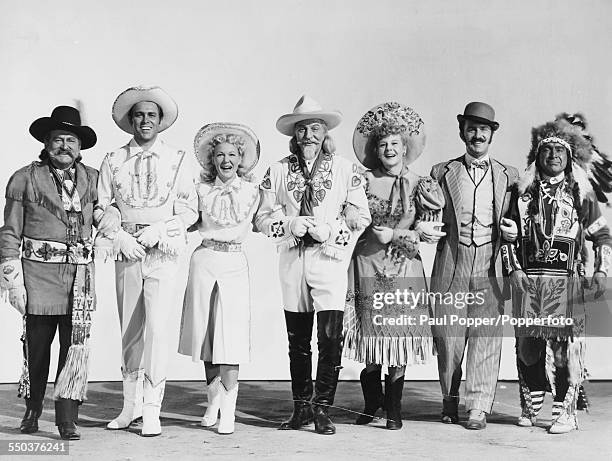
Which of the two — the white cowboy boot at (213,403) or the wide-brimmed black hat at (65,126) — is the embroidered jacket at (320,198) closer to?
the white cowboy boot at (213,403)

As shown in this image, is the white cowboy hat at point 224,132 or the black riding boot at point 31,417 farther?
the white cowboy hat at point 224,132

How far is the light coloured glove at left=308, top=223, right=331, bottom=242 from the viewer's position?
521 centimetres

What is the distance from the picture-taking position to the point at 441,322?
5.53 meters

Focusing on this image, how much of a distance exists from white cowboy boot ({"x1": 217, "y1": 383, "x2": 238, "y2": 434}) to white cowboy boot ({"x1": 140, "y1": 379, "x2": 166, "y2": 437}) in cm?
36

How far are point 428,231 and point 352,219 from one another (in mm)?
478

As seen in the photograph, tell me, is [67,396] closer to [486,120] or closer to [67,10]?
[67,10]

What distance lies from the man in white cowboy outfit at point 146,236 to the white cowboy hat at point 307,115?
620 mm

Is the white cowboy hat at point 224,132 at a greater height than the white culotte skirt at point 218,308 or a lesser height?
greater

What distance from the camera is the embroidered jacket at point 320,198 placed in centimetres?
527

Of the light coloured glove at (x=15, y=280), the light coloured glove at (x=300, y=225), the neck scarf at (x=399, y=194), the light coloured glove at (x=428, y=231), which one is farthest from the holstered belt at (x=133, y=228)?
the light coloured glove at (x=428, y=231)

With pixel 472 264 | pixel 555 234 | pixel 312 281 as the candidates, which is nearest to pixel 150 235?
pixel 312 281

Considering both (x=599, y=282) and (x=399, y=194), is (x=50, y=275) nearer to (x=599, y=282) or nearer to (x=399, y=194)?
(x=399, y=194)

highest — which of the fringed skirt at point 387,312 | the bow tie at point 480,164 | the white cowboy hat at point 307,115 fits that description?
the white cowboy hat at point 307,115

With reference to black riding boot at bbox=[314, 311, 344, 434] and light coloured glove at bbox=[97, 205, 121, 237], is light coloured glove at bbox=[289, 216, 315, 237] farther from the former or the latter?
light coloured glove at bbox=[97, 205, 121, 237]
